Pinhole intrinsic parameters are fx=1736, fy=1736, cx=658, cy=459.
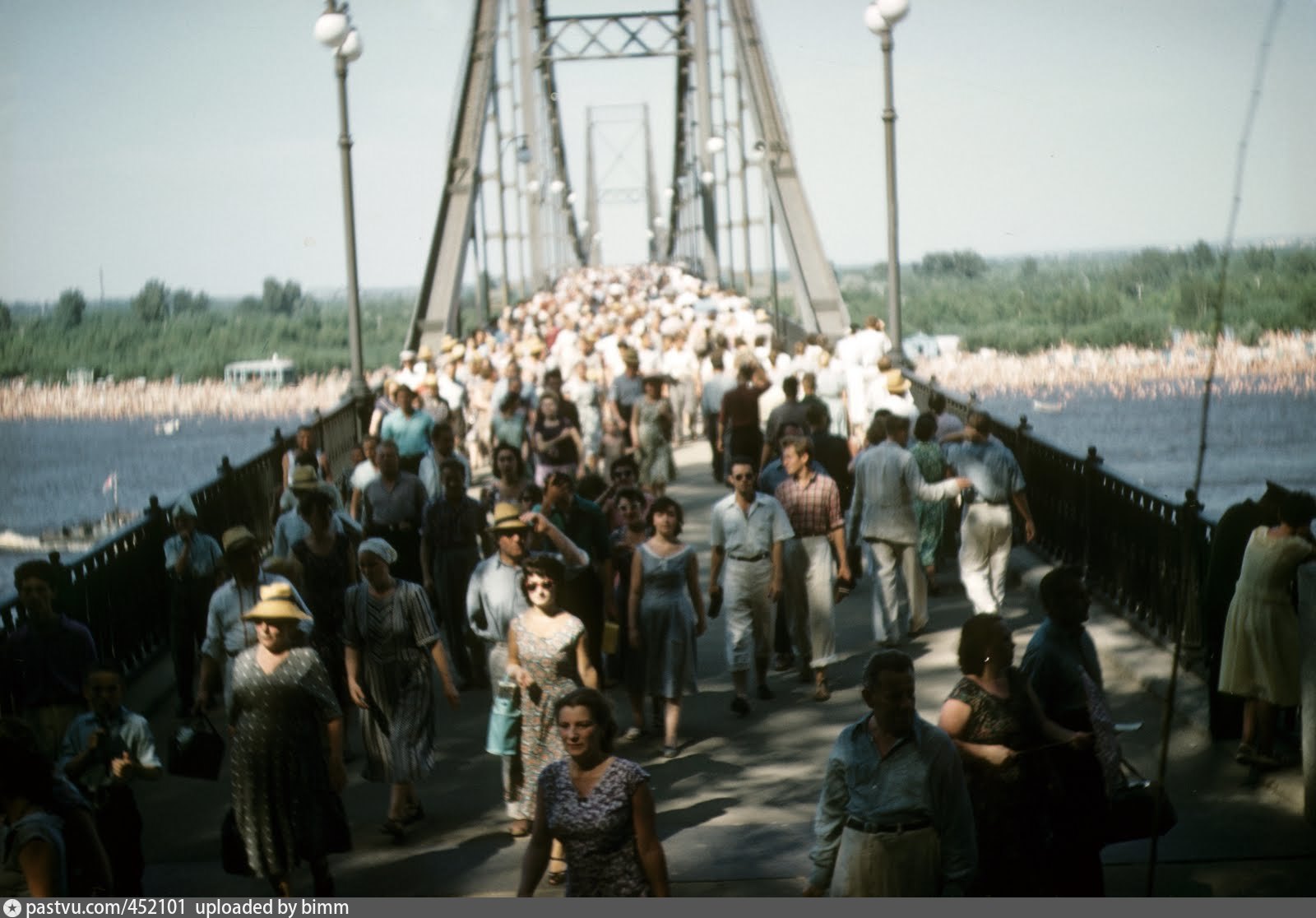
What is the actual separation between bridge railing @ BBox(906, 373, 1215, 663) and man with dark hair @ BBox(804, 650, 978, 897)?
141 inches

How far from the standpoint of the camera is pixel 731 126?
2188 inches

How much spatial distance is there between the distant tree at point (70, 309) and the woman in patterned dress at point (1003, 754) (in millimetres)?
7048

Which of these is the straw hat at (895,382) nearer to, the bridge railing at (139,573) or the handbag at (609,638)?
the bridge railing at (139,573)

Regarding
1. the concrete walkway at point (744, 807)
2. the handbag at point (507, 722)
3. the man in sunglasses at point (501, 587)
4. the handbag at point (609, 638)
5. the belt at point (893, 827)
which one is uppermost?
the man in sunglasses at point (501, 587)

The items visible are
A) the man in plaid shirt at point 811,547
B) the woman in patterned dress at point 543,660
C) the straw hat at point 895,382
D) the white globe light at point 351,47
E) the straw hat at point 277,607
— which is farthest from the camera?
the white globe light at point 351,47

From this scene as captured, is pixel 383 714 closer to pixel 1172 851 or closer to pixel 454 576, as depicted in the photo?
pixel 454 576

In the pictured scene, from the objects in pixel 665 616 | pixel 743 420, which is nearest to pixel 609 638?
pixel 665 616

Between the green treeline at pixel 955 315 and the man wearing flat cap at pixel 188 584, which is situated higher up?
the green treeline at pixel 955 315

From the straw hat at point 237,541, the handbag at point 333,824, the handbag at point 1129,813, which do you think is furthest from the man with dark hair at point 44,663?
the handbag at point 1129,813

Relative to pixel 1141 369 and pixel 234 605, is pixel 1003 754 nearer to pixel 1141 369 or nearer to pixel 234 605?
pixel 234 605

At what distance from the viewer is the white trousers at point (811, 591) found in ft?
31.3

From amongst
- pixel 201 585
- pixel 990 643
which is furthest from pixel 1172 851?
pixel 201 585

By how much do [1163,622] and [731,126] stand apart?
155 ft

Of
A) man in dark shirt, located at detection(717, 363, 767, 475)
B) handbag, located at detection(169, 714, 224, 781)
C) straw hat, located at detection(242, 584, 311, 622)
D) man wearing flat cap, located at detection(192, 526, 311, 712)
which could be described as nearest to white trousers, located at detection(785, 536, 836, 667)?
man wearing flat cap, located at detection(192, 526, 311, 712)
